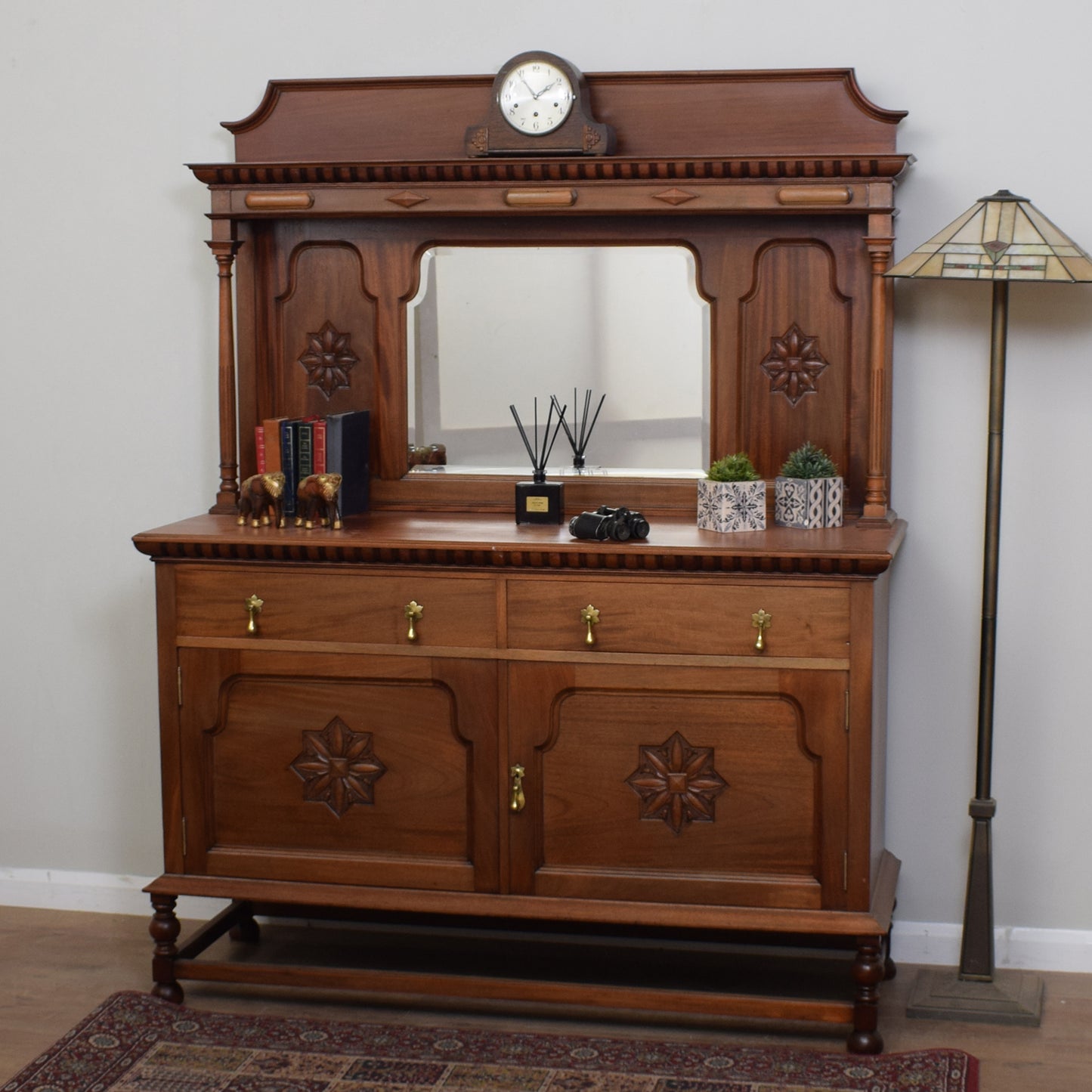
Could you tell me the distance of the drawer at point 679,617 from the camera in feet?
9.38

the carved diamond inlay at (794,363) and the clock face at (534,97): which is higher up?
the clock face at (534,97)

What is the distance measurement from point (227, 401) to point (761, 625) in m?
1.40

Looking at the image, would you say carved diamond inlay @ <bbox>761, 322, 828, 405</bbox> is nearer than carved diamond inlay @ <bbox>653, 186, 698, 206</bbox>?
No

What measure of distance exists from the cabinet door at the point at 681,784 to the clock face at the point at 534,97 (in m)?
1.20

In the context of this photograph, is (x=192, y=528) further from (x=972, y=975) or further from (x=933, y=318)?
(x=972, y=975)

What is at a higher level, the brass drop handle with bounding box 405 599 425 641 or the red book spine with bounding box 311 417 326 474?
the red book spine with bounding box 311 417 326 474

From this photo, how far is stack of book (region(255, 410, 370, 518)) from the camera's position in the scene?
324cm

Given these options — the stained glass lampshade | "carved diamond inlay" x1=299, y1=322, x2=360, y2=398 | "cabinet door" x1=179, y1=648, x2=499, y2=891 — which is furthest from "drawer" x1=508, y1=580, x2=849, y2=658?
"carved diamond inlay" x1=299, y1=322, x2=360, y2=398

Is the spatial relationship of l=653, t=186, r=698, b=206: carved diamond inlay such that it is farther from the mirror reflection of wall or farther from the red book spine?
the red book spine

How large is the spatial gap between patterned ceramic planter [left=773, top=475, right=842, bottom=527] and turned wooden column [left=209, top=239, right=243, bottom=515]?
4.16 ft

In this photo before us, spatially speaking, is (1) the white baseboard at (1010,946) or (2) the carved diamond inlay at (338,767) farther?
(1) the white baseboard at (1010,946)

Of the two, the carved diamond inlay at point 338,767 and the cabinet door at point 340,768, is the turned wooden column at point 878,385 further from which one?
the carved diamond inlay at point 338,767

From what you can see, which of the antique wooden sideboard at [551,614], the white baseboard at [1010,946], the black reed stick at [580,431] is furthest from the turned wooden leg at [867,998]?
the black reed stick at [580,431]

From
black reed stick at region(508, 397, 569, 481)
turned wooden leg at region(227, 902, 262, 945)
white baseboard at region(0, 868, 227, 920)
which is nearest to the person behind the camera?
black reed stick at region(508, 397, 569, 481)
